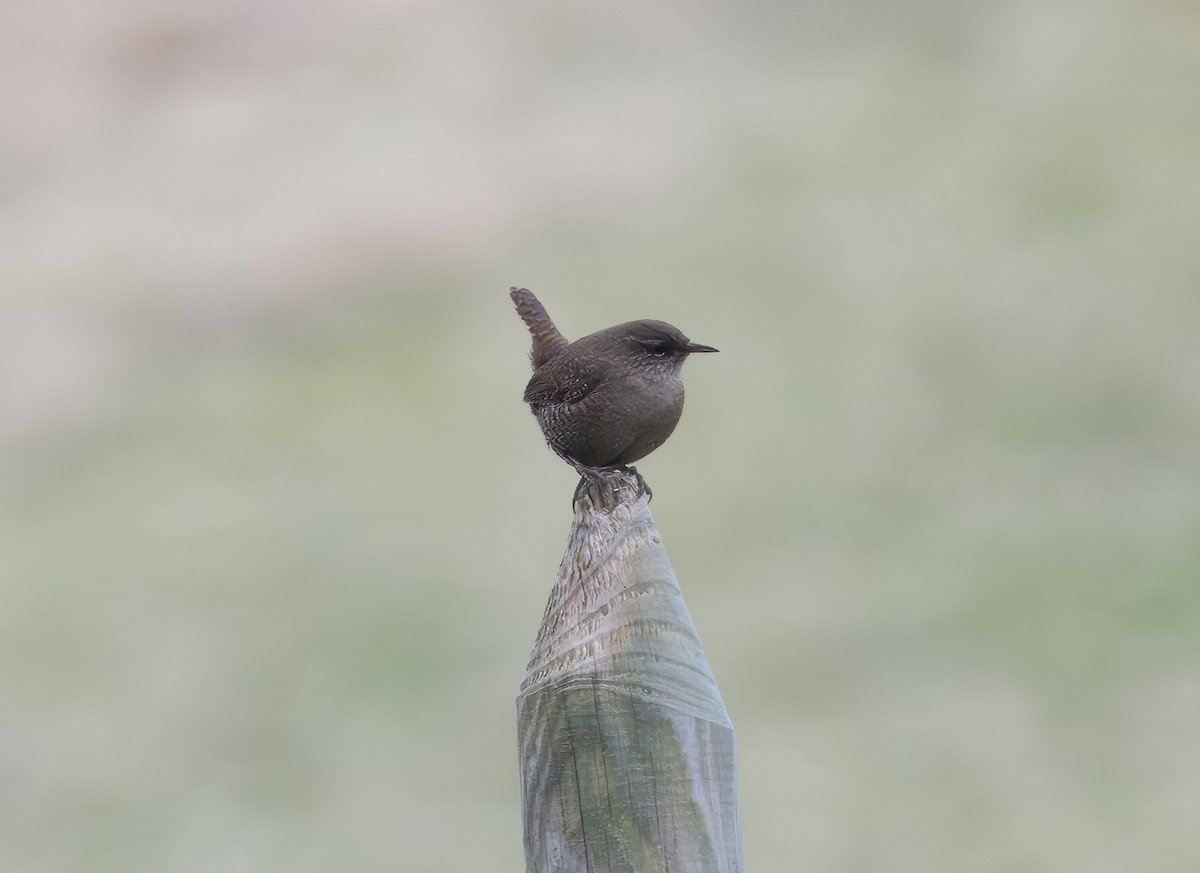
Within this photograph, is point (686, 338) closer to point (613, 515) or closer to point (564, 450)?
point (564, 450)

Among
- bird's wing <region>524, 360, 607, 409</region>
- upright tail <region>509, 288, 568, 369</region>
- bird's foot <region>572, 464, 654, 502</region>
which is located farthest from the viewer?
upright tail <region>509, 288, 568, 369</region>

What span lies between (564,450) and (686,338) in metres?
0.44

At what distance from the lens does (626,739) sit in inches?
86.2

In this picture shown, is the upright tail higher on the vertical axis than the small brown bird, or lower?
higher

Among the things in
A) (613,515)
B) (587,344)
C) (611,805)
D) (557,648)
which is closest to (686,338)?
(587,344)

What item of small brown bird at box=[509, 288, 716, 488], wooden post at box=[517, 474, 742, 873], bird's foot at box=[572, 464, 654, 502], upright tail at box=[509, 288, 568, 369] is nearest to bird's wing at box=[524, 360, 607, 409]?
small brown bird at box=[509, 288, 716, 488]

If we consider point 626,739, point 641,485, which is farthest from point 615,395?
point 626,739

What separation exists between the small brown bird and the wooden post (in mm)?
661

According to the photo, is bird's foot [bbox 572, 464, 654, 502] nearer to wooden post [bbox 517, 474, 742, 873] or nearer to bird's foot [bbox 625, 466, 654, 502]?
bird's foot [bbox 625, 466, 654, 502]

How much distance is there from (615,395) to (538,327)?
1.05 metres

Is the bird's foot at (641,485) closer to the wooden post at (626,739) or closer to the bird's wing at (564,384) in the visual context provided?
the bird's wing at (564,384)

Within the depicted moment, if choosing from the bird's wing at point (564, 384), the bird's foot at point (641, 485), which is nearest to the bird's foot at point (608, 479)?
the bird's foot at point (641, 485)

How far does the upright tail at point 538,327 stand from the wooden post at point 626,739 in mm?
1652

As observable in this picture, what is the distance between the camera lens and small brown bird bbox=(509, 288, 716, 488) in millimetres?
2992
